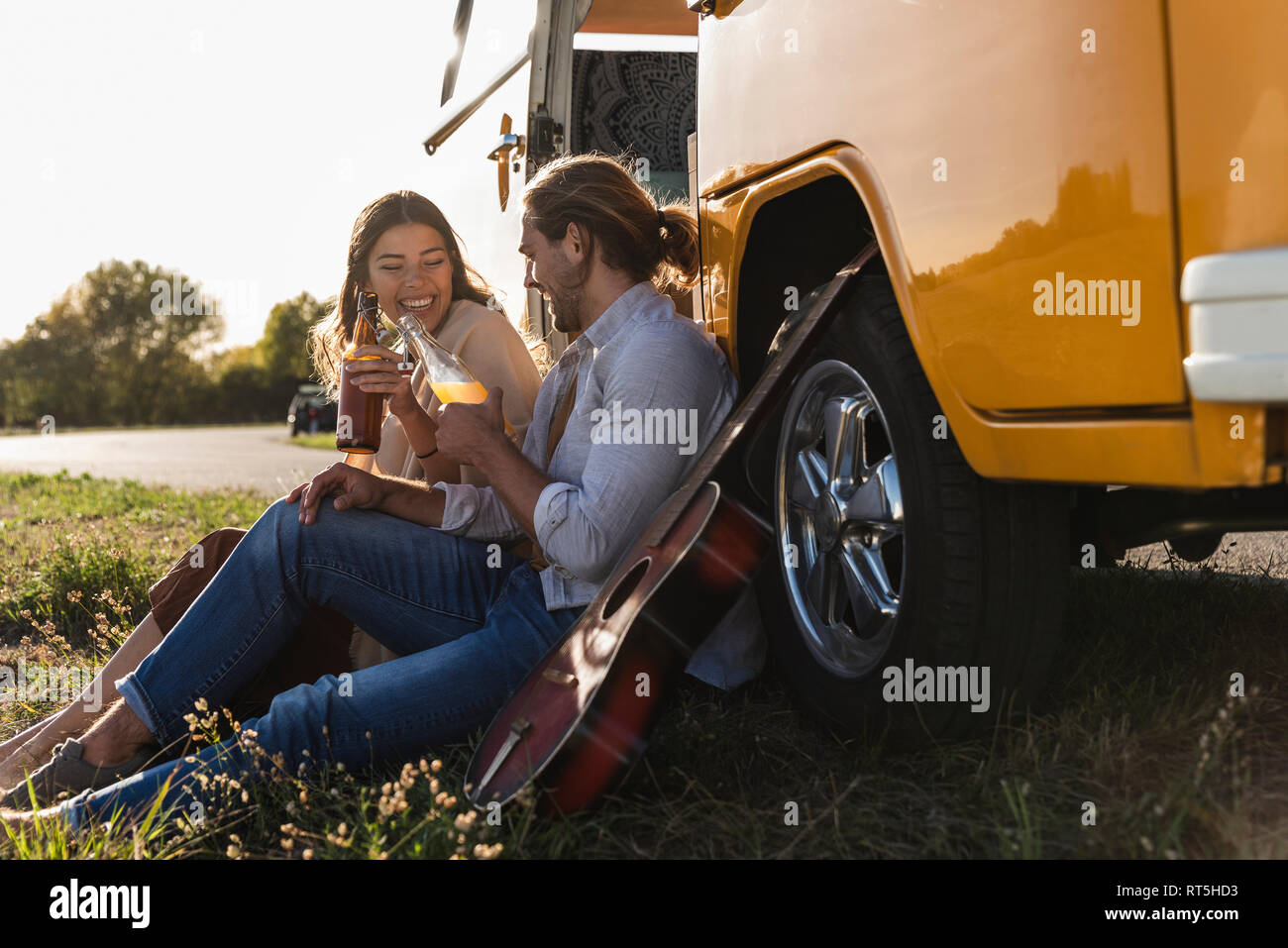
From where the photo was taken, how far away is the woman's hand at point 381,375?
9.11 ft

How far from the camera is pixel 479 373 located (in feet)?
10.1

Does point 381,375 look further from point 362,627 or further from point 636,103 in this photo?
point 636,103

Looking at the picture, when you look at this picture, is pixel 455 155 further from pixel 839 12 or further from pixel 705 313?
pixel 839 12

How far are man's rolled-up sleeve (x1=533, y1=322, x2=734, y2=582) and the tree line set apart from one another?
176 ft

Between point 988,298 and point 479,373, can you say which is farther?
point 479,373

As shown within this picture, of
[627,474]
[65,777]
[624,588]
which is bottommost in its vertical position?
[65,777]

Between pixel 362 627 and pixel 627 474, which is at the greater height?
pixel 627 474

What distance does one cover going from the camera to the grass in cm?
172

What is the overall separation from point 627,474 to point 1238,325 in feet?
3.88

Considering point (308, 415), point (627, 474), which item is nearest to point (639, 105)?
point (627, 474)

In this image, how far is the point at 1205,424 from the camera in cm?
144

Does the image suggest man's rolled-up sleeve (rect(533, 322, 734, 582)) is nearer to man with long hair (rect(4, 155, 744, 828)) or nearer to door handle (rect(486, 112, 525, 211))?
man with long hair (rect(4, 155, 744, 828))

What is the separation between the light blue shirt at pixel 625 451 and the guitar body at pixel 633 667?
24 centimetres

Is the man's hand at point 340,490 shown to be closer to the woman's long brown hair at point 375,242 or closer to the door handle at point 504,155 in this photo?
the woman's long brown hair at point 375,242
